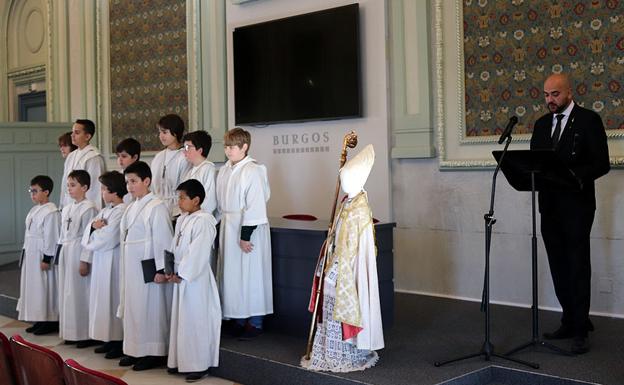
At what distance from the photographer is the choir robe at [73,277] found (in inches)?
233

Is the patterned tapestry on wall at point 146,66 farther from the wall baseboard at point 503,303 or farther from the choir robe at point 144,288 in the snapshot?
the choir robe at point 144,288

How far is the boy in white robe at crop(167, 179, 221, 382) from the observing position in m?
4.89

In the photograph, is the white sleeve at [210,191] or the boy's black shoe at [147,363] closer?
the boy's black shoe at [147,363]

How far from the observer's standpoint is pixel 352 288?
436cm

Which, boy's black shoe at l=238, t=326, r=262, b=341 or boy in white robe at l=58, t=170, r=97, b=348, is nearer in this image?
boy's black shoe at l=238, t=326, r=262, b=341

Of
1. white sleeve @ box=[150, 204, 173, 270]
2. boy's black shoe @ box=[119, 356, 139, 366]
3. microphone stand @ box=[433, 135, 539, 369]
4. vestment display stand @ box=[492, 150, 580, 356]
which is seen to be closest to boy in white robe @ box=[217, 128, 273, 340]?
white sleeve @ box=[150, 204, 173, 270]

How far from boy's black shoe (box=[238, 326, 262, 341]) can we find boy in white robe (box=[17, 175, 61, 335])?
6.48 feet

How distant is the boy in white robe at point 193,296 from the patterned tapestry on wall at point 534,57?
2.70 meters

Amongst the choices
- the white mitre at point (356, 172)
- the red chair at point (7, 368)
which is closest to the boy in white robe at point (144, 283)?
the white mitre at point (356, 172)

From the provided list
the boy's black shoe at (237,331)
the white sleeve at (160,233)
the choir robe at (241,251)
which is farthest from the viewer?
the boy's black shoe at (237,331)

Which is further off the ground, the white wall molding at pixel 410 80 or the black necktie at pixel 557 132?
the white wall molding at pixel 410 80

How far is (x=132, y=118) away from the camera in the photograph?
9930mm

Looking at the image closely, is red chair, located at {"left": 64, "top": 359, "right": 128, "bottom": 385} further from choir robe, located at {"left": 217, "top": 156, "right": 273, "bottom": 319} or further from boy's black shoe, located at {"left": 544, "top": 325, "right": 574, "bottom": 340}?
boy's black shoe, located at {"left": 544, "top": 325, "right": 574, "bottom": 340}

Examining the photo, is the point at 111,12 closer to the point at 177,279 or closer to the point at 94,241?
the point at 94,241
